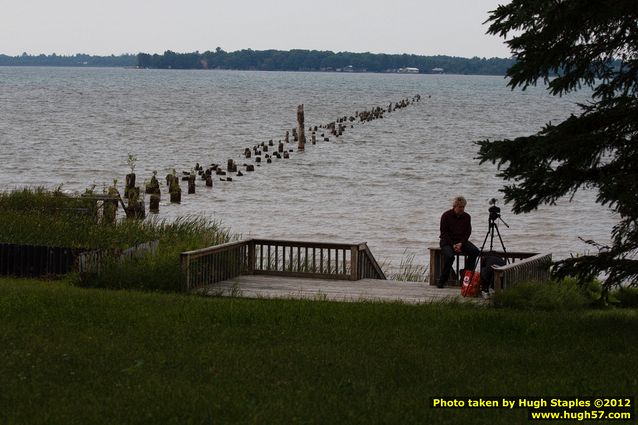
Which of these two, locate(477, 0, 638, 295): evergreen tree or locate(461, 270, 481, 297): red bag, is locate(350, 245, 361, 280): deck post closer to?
locate(461, 270, 481, 297): red bag

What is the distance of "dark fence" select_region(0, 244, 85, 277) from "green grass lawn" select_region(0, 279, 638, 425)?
3614 mm

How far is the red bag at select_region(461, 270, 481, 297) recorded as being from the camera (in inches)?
734

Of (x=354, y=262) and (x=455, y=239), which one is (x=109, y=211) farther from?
(x=455, y=239)

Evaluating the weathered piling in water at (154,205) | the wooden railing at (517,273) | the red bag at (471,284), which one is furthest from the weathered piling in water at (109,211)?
the weathered piling in water at (154,205)

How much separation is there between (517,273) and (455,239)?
1956mm

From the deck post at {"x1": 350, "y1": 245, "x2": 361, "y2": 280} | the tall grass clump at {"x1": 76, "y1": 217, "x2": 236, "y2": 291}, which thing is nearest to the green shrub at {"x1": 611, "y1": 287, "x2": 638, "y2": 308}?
the deck post at {"x1": 350, "y1": 245, "x2": 361, "y2": 280}

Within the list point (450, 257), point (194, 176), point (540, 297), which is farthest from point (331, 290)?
point (194, 176)

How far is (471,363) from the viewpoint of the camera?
1196 centimetres

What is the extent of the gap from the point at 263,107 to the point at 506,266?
122481mm

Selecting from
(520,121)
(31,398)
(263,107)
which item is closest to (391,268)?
(31,398)

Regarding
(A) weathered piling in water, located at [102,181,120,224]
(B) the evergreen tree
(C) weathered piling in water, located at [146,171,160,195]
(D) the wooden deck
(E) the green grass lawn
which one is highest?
(B) the evergreen tree

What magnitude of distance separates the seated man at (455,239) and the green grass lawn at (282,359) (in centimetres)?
376

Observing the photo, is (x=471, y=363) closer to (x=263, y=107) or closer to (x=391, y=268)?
(x=391, y=268)

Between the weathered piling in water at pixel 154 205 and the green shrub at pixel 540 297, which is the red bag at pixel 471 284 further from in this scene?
the weathered piling in water at pixel 154 205
